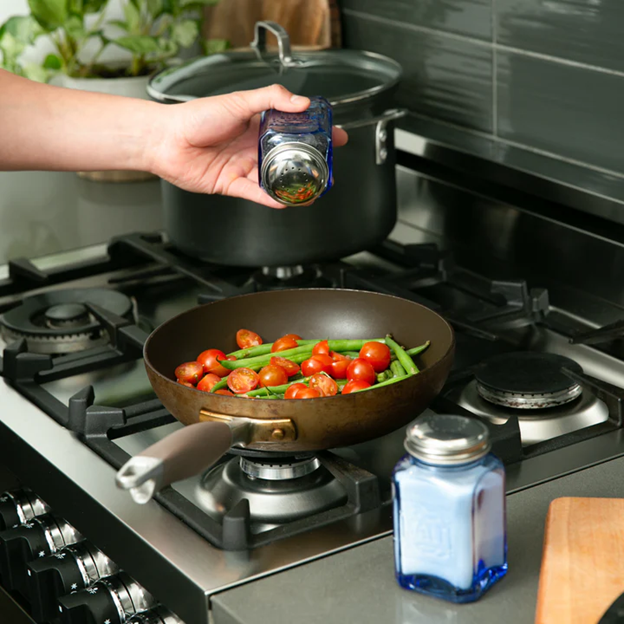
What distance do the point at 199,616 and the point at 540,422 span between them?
0.42 metres

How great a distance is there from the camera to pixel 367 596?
2.61 feet

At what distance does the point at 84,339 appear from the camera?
1339 millimetres

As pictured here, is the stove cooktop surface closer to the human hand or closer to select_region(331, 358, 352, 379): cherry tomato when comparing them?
select_region(331, 358, 352, 379): cherry tomato

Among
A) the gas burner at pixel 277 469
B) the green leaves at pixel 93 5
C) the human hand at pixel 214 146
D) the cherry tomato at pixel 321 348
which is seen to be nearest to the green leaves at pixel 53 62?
the green leaves at pixel 93 5

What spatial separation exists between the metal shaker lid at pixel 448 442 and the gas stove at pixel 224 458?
16 centimetres

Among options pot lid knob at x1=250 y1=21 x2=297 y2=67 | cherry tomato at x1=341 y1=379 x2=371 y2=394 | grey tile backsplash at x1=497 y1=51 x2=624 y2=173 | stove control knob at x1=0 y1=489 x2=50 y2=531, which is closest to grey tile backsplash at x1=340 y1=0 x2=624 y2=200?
grey tile backsplash at x1=497 y1=51 x2=624 y2=173

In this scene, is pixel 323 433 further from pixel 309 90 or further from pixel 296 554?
pixel 309 90

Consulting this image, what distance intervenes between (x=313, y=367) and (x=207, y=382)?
104 millimetres

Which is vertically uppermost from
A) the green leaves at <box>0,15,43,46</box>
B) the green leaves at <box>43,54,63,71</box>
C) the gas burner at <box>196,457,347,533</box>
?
the green leaves at <box>0,15,43,46</box>

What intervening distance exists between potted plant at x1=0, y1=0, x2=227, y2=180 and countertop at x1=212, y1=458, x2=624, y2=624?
1.19m

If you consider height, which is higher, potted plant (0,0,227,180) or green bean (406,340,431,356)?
potted plant (0,0,227,180)

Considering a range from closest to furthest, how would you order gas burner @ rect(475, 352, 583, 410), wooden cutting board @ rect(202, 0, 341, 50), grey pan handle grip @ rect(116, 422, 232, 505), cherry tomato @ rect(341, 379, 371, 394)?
1. grey pan handle grip @ rect(116, 422, 232, 505)
2. cherry tomato @ rect(341, 379, 371, 394)
3. gas burner @ rect(475, 352, 583, 410)
4. wooden cutting board @ rect(202, 0, 341, 50)

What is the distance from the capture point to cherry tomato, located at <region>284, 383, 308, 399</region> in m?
0.97

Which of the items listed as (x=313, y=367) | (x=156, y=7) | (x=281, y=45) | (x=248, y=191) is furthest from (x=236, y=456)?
(x=156, y=7)
